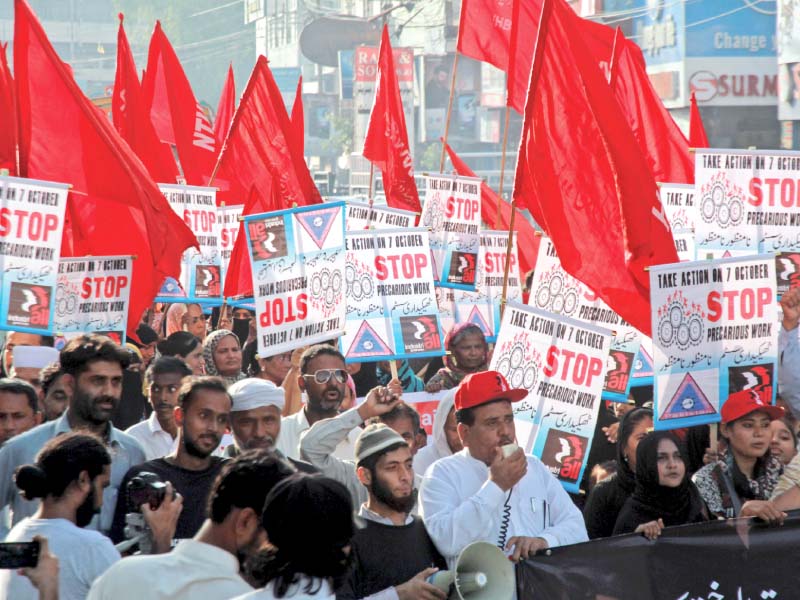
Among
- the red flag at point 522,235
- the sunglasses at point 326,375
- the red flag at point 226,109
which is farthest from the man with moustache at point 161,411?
the red flag at point 226,109

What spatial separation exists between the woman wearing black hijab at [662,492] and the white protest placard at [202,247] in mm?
6771

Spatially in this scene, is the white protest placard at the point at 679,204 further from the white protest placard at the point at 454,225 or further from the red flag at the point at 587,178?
the red flag at the point at 587,178

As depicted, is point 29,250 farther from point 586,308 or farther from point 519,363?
point 586,308

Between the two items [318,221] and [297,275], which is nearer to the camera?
[297,275]

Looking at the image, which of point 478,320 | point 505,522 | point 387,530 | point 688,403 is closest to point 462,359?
point 688,403

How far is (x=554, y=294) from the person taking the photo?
27.8 ft

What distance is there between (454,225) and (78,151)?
14.0 ft

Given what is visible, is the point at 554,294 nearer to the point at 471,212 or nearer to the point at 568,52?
the point at 568,52

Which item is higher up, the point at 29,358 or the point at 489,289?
the point at 489,289

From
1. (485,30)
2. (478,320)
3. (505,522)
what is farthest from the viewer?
(485,30)

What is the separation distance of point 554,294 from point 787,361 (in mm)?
1502

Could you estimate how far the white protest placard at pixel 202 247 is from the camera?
12.3m

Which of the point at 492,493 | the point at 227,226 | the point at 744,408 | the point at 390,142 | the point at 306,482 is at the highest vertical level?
the point at 390,142

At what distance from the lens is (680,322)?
7.12 meters
